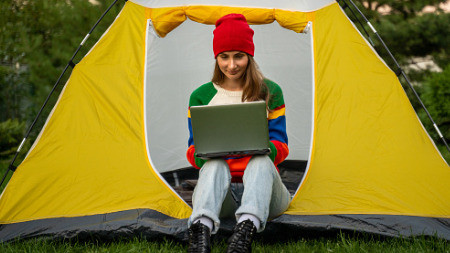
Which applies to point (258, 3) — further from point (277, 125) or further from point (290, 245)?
point (290, 245)

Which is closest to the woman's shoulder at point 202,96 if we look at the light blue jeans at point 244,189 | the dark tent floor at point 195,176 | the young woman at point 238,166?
the young woman at point 238,166

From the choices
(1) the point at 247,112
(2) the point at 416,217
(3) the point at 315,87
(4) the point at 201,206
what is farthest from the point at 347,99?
(4) the point at 201,206

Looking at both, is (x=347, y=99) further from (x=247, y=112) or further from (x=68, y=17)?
(x=68, y=17)

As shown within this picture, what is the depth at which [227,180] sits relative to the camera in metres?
1.81

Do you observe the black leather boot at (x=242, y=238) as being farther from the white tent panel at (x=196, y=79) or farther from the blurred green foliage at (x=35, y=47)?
the blurred green foliage at (x=35, y=47)

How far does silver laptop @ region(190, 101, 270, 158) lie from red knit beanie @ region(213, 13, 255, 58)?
41cm

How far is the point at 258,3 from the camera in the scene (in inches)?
106

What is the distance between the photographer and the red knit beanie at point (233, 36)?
201cm

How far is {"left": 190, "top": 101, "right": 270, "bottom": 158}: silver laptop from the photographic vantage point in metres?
1.70

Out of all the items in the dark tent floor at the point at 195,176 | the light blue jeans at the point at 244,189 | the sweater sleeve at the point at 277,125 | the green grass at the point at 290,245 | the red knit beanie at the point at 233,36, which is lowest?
the dark tent floor at the point at 195,176

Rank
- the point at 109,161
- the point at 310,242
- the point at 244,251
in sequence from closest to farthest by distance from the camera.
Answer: the point at 244,251, the point at 310,242, the point at 109,161

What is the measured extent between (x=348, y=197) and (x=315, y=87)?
1.97ft

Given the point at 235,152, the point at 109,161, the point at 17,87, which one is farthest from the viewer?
the point at 17,87

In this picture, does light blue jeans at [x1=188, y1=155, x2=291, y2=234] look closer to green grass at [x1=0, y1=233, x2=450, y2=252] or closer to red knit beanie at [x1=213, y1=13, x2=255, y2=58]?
green grass at [x1=0, y1=233, x2=450, y2=252]
